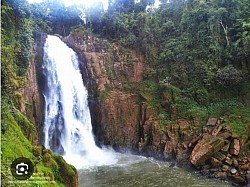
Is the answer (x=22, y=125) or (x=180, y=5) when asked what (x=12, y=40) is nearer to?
(x=22, y=125)

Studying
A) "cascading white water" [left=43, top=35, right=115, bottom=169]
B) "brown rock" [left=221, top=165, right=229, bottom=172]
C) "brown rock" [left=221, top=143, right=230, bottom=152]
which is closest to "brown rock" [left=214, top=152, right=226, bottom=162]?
"brown rock" [left=221, top=143, right=230, bottom=152]

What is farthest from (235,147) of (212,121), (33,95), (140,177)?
(33,95)

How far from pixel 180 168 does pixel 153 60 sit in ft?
40.1

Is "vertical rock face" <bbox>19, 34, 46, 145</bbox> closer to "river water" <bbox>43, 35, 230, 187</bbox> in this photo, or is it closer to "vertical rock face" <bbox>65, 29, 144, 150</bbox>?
"river water" <bbox>43, 35, 230, 187</bbox>

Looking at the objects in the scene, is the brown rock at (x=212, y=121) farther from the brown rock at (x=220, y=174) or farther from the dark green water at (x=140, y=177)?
the brown rock at (x=220, y=174)

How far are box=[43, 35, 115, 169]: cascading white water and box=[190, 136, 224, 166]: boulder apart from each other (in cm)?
617

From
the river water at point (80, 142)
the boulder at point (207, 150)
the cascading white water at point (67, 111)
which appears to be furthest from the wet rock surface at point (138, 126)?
the cascading white water at point (67, 111)

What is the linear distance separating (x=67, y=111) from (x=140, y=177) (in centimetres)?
959

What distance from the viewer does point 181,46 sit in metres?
28.0

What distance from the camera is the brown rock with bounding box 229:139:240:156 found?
772 inches

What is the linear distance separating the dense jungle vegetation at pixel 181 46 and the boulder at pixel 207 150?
6.21 ft

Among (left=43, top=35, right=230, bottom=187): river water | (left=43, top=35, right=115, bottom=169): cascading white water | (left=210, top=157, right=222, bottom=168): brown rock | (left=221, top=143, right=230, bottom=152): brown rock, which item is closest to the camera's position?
(left=43, top=35, right=230, bottom=187): river water

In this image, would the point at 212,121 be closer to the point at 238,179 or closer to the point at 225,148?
the point at 225,148

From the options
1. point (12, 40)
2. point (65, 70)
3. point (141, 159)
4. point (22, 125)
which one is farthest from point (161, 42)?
point (22, 125)
